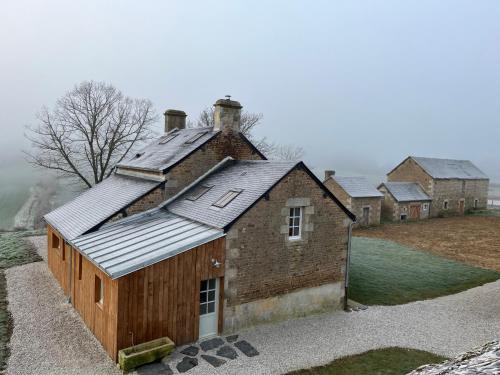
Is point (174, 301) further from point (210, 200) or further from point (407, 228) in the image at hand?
point (407, 228)

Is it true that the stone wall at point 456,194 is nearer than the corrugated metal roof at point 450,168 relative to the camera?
Yes

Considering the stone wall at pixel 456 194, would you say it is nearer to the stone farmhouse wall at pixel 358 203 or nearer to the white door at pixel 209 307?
the stone farmhouse wall at pixel 358 203

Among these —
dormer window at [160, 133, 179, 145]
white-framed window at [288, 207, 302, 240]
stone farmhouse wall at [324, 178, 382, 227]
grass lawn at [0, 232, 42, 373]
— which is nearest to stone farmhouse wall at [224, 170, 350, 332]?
white-framed window at [288, 207, 302, 240]

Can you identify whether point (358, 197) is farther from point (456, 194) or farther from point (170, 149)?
point (170, 149)

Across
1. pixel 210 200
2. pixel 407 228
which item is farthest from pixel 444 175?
pixel 210 200

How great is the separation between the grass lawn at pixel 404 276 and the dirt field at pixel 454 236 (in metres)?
2.54

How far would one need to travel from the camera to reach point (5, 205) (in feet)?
Answer: 157

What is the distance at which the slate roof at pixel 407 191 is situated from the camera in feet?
142

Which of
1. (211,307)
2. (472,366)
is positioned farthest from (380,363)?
(472,366)

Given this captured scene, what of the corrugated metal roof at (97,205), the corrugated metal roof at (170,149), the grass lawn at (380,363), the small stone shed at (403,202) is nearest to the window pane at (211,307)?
the grass lawn at (380,363)

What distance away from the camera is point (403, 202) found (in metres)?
43.1

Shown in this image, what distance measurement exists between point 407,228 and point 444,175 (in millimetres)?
14378

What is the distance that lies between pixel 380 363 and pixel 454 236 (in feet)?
90.0

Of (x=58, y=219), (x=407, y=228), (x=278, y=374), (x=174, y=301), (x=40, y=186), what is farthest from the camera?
(x=40, y=186)
